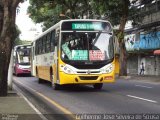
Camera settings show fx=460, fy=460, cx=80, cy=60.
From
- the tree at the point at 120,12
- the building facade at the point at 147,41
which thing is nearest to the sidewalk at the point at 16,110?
the tree at the point at 120,12

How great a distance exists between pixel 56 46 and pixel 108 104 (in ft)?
22.0

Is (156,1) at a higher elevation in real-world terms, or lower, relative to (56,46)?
higher

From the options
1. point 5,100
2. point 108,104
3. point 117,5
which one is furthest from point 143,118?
point 117,5

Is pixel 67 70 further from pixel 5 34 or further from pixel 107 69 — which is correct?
pixel 5 34

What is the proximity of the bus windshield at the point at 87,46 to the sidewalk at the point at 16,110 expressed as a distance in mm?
5298

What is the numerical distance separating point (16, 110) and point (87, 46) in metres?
8.37

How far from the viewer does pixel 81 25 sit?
21.2 m

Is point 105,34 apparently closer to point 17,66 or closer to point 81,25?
point 81,25

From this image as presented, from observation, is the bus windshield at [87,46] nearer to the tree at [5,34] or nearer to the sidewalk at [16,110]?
the tree at [5,34]

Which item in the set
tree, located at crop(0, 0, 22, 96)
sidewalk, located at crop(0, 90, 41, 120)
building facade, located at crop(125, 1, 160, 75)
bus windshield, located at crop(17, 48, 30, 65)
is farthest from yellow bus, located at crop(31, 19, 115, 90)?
bus windshield, located at crop(17, 48, 30, 65)

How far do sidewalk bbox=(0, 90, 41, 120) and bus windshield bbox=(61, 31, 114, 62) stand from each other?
209 inches

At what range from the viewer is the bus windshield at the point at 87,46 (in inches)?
814

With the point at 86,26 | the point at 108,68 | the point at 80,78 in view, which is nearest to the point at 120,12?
the point at 86,26

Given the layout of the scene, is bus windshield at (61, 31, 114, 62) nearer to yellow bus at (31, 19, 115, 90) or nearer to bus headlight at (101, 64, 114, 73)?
yellow bus at (31, 19, 115, 90)
